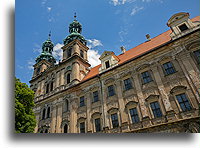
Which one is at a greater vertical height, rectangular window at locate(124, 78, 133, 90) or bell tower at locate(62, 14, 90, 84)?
bell tower at locate(62, 14, 90, 84)

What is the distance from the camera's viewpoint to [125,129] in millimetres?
8711

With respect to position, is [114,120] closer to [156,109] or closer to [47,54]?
[156,109]

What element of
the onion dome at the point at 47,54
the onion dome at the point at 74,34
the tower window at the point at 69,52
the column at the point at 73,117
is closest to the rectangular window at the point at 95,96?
the column at the point at 73,117

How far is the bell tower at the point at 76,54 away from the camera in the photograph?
14.9 metres

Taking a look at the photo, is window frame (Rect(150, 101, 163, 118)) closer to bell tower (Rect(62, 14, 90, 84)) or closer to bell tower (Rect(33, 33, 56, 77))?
bell tower (Rect(62, 14, 90, 84))

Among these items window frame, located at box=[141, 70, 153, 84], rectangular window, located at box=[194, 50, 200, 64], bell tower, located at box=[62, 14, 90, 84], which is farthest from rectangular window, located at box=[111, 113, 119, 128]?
rectangular window, located at box=[194, 50, 200, 64]

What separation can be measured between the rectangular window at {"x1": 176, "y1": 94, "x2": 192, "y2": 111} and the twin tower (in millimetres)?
9088

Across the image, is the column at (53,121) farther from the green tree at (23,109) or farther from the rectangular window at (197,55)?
the rectangular window at (197,55)

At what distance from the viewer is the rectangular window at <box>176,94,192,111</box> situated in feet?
24.1

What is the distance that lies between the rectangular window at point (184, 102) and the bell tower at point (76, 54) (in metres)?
9.09

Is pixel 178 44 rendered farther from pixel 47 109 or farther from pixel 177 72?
pixel 47 109

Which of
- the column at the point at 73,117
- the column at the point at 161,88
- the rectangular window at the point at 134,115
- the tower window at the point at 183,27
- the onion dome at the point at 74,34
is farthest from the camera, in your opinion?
the onion dome at the point at 74,34

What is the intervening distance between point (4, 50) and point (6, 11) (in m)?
1.33

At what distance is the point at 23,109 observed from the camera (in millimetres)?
7020
